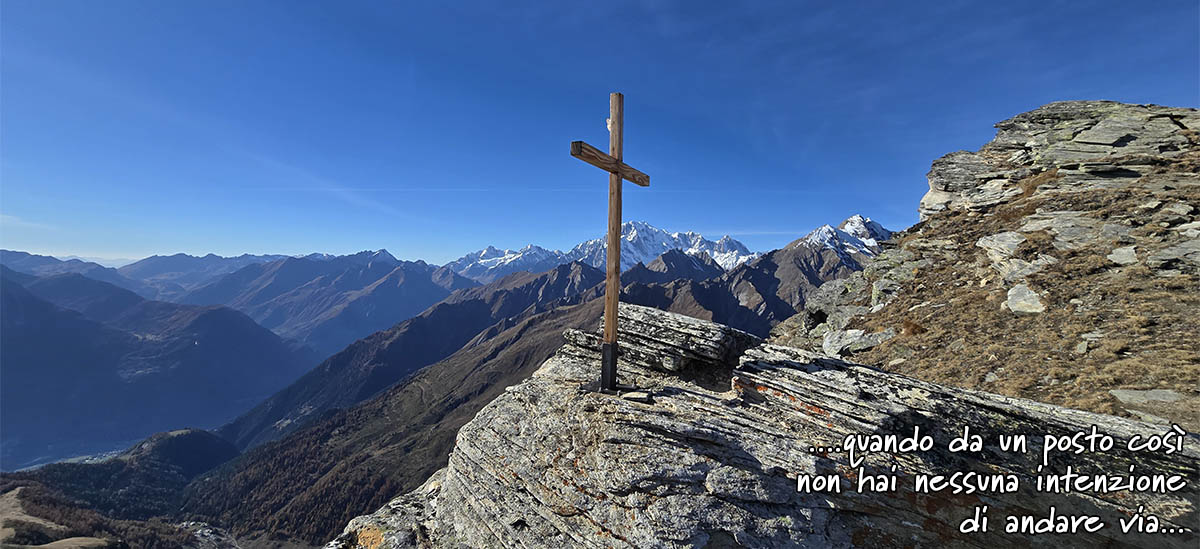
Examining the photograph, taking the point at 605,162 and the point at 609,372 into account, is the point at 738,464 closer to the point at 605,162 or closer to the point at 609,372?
the point at 609,372

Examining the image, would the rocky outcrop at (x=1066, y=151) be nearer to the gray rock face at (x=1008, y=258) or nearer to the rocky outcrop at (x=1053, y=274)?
the rocky outcrop at (x=1053, y=274)

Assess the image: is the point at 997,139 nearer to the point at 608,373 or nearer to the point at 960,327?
the point at 960,327

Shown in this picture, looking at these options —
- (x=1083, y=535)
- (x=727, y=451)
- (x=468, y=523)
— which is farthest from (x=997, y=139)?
(x=468, y=523)

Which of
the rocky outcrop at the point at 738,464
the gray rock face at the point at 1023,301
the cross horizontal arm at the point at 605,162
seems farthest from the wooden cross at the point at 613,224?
the gray rock face at the point at 1023,301

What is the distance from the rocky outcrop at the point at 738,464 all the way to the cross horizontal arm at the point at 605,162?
5.46m

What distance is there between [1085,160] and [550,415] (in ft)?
139

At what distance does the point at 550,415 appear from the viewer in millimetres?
12789

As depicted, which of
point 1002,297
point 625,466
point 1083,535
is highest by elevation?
point 1002,297

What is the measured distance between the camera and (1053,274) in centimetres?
2102

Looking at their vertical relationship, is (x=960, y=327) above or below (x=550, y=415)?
above

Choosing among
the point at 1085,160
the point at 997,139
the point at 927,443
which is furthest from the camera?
the point at 997,139

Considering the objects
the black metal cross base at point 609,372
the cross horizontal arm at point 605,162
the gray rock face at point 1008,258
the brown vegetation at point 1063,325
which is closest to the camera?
the cross horizontal arm at point 605,162

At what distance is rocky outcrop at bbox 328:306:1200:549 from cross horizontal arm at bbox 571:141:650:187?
5.46 metres

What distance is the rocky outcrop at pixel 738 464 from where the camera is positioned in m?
9.19
